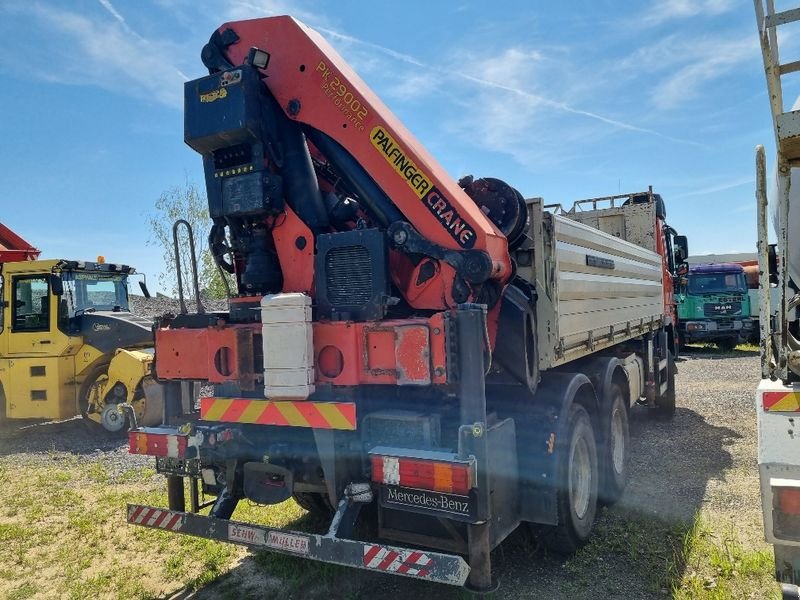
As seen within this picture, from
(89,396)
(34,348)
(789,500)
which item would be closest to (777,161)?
(789,500)

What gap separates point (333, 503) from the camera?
3.24 meters

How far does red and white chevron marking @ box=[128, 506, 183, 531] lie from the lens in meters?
3.48

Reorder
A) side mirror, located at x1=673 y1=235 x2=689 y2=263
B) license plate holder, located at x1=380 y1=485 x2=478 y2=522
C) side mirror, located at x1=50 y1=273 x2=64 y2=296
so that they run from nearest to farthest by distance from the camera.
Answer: license plate holder, located at x1=380 y1=485 x2=478 y2=522, side mirror, located at x1=50 y1=273 x2=64 y2=296, side mirror, located at x1=673 y1=235 x2=689 y2=263

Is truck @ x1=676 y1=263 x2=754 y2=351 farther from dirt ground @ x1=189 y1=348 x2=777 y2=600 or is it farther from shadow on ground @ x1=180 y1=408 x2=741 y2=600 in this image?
shadow on ground @ x1=180 y1=408 x2=741 y2=600

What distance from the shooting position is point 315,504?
4.52 m

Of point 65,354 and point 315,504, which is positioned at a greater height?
point 65,354

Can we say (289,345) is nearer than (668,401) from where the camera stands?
Yes

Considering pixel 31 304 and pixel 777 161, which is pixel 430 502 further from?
pixel 31 304

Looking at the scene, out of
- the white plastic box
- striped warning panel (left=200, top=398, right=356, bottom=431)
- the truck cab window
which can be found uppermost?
the truck cab window

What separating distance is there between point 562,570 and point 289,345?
88.8 inches

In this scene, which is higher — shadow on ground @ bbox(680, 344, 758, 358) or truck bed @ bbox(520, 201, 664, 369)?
truck bed @ bbox(520, 201, 664, 369)

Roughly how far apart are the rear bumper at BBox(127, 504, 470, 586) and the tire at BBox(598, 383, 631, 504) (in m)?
2.27

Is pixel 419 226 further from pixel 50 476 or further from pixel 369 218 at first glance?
pixel 50 476

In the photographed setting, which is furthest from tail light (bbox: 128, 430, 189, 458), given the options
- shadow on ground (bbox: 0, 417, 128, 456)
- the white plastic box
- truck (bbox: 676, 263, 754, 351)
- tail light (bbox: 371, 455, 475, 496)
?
truck (bbox: 676, 263, 754, 351)
